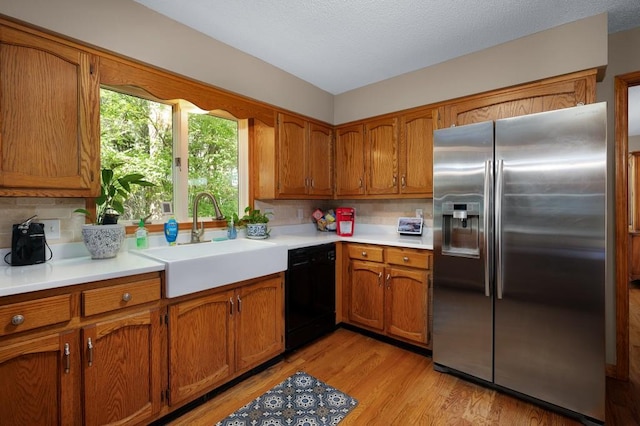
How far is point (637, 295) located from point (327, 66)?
16.8 ft

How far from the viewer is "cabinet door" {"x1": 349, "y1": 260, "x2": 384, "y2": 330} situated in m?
2.66

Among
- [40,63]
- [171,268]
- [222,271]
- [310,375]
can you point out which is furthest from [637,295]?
[40,63]

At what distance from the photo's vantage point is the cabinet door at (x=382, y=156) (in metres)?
2.92

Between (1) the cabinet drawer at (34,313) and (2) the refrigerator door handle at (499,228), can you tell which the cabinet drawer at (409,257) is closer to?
(2) the refrigerator door handle at (499,228)

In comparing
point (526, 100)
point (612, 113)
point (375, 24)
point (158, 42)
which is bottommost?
point (612, 113)

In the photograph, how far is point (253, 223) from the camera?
2682 millimetres

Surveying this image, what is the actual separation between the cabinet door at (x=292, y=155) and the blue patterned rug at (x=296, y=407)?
1.60 m

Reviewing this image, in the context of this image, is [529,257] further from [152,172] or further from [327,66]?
[152,172]

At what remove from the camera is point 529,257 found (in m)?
1.81

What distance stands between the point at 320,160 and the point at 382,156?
0.66 metres

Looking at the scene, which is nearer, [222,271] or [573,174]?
[573,174]

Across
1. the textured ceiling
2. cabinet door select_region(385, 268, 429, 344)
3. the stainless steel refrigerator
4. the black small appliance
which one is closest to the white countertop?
the black small appliance

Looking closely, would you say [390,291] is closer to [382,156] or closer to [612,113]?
[382,156]

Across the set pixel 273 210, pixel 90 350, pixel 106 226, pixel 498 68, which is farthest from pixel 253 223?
pixel 498 68
